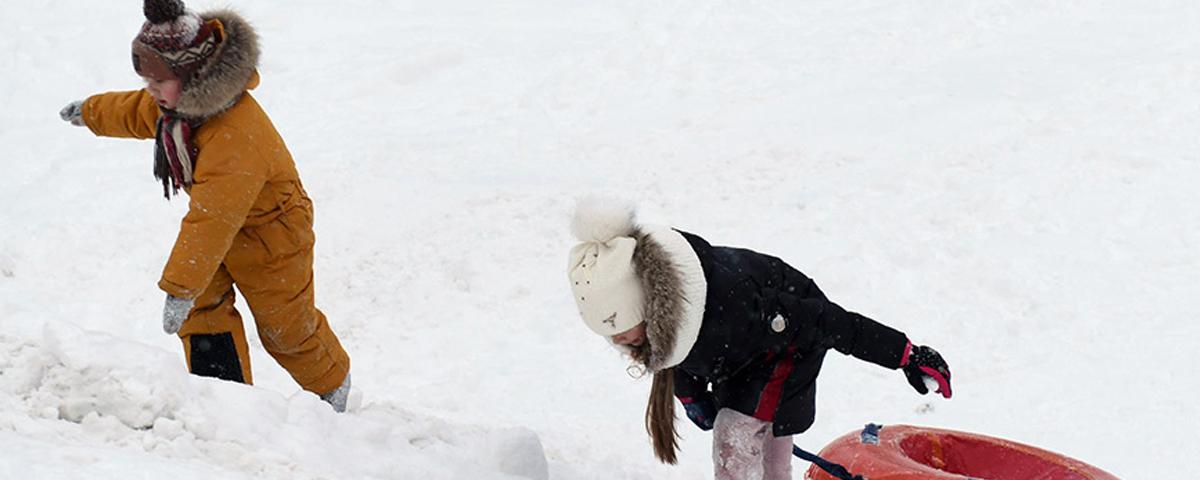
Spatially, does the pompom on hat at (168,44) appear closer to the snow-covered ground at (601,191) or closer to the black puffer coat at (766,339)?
the snow-covered ground at (601,191)

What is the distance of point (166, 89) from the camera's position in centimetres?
363

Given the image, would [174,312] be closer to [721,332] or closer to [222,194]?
[222,194]

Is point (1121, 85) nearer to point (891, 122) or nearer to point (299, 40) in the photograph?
point (891, 122)

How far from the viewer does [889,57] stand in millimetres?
8500

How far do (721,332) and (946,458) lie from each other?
132 cm

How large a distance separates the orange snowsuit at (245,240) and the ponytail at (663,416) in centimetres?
121

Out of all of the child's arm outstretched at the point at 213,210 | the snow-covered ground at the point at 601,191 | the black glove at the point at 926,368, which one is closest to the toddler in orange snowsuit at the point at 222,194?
the child's arm outstretched at the point at 213,210

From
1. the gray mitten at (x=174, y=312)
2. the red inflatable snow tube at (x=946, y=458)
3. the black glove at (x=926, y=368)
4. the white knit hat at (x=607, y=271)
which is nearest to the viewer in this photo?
the white knit hat at (x=607, y=271)

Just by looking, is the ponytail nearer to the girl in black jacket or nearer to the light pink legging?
the girl in black jacket

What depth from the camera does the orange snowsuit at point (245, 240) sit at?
3.54 metres

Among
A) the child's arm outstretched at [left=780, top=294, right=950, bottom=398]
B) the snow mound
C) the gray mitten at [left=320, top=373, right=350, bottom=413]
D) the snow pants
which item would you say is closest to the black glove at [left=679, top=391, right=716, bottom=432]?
the child's arm outstretched at [left=780, top=294, right=950, bottom=398]

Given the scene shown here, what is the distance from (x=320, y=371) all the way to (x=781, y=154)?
3.94 meters

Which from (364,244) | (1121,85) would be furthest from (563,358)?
(1121,85)

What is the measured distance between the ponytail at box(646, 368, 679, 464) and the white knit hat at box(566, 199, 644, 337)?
1.29 feet
